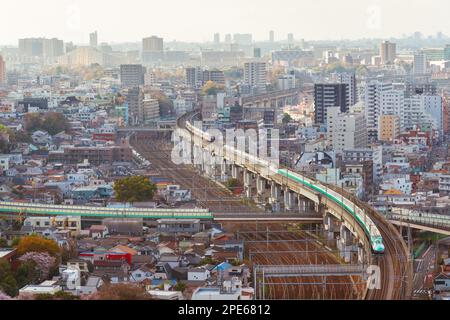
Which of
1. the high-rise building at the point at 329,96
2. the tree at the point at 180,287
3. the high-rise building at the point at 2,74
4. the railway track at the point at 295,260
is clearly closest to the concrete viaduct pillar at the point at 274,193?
the railway track at the point at 295,260

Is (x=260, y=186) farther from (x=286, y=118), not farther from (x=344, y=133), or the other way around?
(x=286, y=118)

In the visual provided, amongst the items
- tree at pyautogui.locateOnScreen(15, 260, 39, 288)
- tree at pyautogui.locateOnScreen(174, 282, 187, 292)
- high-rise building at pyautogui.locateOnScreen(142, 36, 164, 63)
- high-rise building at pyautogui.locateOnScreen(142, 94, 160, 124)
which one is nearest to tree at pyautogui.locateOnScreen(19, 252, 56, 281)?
tree at pyautogui.locateOnScreen(15, 260, 39, 288)

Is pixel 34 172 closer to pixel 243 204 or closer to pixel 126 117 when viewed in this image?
pixel 243 204

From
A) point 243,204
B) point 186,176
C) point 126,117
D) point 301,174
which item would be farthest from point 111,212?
point 126,117

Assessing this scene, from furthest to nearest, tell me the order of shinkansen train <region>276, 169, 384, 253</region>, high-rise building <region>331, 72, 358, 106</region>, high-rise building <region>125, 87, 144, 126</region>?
high-rise building <region>125, 87, 144, 126</region> < high-rise building <region>331, 72, 358, 106</region> < shinkansen train <region>276, 169, 384, 253</region>

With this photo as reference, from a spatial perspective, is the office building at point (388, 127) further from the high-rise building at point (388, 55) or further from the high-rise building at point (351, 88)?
the high-rise building at point (388, 55)

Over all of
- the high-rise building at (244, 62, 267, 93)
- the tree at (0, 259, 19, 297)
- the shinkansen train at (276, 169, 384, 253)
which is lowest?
the shinkansen train at (276, 169, 384, 253)

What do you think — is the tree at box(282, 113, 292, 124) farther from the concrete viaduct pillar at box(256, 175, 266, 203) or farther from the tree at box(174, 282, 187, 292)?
the tree at box(174, 282, 187, 292)
